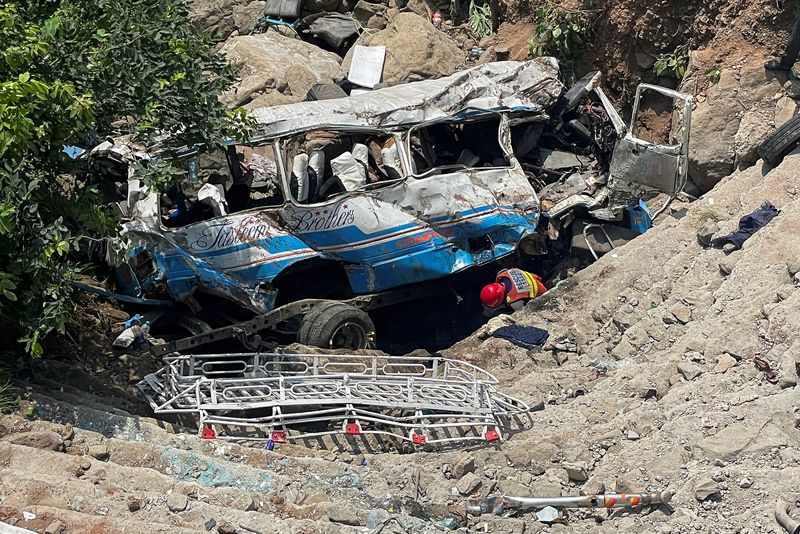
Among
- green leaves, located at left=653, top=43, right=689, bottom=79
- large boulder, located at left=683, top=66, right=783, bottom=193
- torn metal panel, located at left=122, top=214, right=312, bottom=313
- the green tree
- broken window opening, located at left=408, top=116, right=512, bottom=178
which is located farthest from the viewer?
green leaves, located at left=653, top=43, right=689, bottom=79

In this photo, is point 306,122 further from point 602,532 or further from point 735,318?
point 602,532

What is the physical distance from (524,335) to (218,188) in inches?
118

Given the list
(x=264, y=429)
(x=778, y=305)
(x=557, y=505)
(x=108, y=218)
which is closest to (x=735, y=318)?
(x=778, y=305)

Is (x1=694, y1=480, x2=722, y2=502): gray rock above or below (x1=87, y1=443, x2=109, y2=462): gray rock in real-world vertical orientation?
above

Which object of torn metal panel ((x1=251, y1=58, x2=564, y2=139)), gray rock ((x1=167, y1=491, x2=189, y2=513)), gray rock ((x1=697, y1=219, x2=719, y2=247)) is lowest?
gray rock ((x1=697, y1=219, x2=719, y2=247))

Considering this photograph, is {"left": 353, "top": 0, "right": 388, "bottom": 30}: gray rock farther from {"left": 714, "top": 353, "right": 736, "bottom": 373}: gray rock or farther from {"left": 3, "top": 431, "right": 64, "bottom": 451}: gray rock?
{"left": 3, "top": 431, "right": 64, "bottom": 451}: gray rock

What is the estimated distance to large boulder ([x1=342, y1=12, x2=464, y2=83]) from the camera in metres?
13.5

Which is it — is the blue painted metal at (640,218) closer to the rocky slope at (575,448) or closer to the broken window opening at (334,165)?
the rocky slope at (575,448)

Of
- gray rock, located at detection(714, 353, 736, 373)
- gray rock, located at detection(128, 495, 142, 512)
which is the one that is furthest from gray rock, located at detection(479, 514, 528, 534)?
gray rock, located at detection(714, 353, 736, 373)

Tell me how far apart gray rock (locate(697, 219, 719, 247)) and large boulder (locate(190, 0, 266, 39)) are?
24.7ft

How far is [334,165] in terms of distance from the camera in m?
9.75

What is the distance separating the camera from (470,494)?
7102 millimetres

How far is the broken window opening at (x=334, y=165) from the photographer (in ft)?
31.5

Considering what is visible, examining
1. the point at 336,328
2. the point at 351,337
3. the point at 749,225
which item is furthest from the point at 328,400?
the point at 749,225
